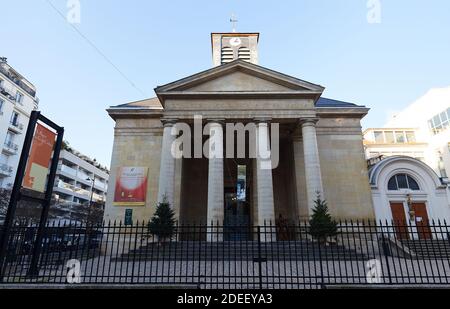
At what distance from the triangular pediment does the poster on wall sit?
585 centimetres

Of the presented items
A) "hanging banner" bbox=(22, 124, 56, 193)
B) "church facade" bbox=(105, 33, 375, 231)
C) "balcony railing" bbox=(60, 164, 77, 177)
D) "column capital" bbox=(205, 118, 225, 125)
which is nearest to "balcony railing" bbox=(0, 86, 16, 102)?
"balcony railing" bbox=(60, 164, 77, 177)

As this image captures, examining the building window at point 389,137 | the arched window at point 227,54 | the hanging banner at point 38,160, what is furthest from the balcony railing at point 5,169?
the building window at point 389,137

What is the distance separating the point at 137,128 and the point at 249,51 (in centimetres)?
1659

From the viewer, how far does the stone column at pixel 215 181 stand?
16328mm

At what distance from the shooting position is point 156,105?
23.2 m

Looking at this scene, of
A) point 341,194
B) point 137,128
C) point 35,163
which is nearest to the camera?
point 35,163

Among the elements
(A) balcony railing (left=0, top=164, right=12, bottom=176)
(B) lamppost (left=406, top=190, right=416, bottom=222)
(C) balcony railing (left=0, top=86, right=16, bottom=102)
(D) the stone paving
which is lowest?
(D) the stone paving

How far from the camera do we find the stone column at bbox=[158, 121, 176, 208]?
1700cm

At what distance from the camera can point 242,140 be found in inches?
836

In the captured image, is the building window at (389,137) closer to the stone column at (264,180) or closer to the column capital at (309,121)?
the column capital at (309,121)

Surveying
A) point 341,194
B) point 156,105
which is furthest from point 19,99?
point 341,194

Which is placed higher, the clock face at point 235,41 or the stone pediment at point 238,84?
the clock face at point 235,41

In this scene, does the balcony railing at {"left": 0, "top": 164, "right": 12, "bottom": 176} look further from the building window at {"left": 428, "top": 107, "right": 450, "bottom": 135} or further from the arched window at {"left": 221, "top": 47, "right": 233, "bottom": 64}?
the building window at {"left": 428, "top": 107, "right": 450, "bottom": 135}
